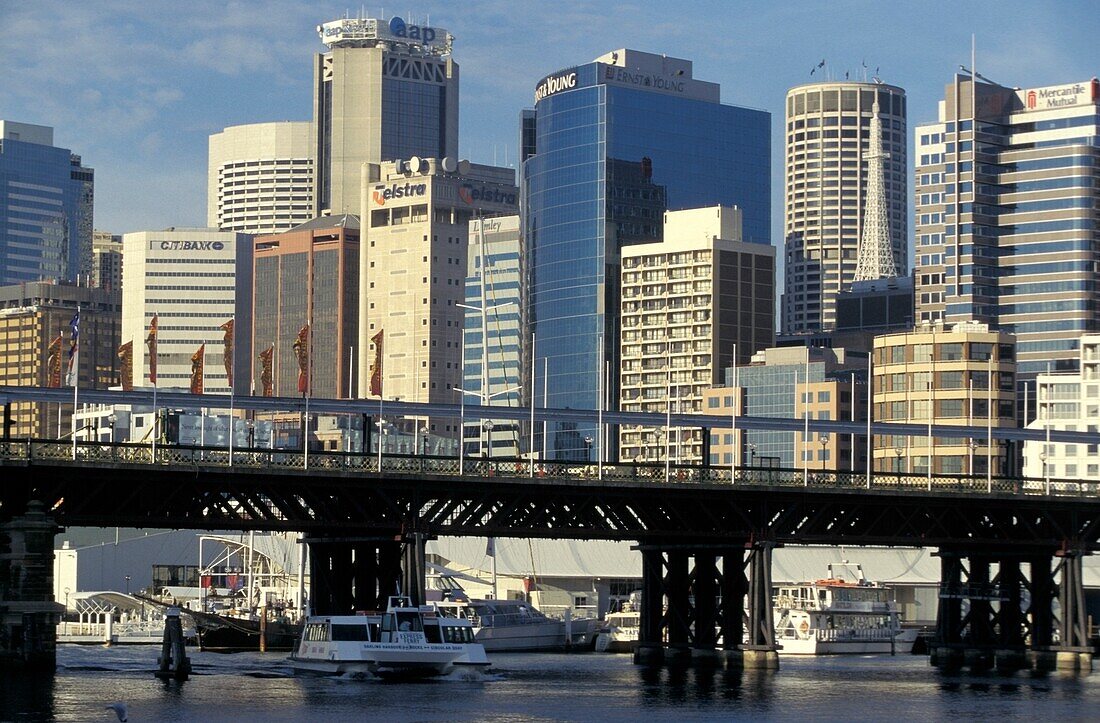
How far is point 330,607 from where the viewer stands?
133 m

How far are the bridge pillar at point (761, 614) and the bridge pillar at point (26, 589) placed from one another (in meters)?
44.9

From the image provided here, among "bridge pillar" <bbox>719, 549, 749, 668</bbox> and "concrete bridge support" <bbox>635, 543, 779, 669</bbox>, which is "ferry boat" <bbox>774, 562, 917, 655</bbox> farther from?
"bridge pillar" <bbox>719, 549, 749, 668</bbox>

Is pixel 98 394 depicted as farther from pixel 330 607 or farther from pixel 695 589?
pixel 695 589

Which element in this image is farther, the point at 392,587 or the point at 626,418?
the point at 626,418

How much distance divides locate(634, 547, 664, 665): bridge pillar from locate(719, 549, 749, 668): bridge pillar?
508 centimetres

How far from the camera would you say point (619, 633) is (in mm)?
190625

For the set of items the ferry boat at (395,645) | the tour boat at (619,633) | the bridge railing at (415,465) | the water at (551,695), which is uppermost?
the bridge railing at (415,465)

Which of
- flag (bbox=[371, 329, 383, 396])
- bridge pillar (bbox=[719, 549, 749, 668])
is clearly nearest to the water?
bridge pillar (bbox=[719, 549, 749, 668])

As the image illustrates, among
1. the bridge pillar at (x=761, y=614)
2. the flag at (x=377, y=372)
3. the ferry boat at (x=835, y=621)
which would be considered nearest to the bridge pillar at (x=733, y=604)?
the bridge pillar at (x=761, y=614)

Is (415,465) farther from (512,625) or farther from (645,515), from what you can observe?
(512,625)

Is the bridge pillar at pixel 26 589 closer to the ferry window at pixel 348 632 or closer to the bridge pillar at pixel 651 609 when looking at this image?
the ferry window at pixel 348 632

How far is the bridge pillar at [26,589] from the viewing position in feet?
390

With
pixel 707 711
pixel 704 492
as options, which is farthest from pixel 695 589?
pixel 707 711

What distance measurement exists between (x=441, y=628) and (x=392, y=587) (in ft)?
27.6
